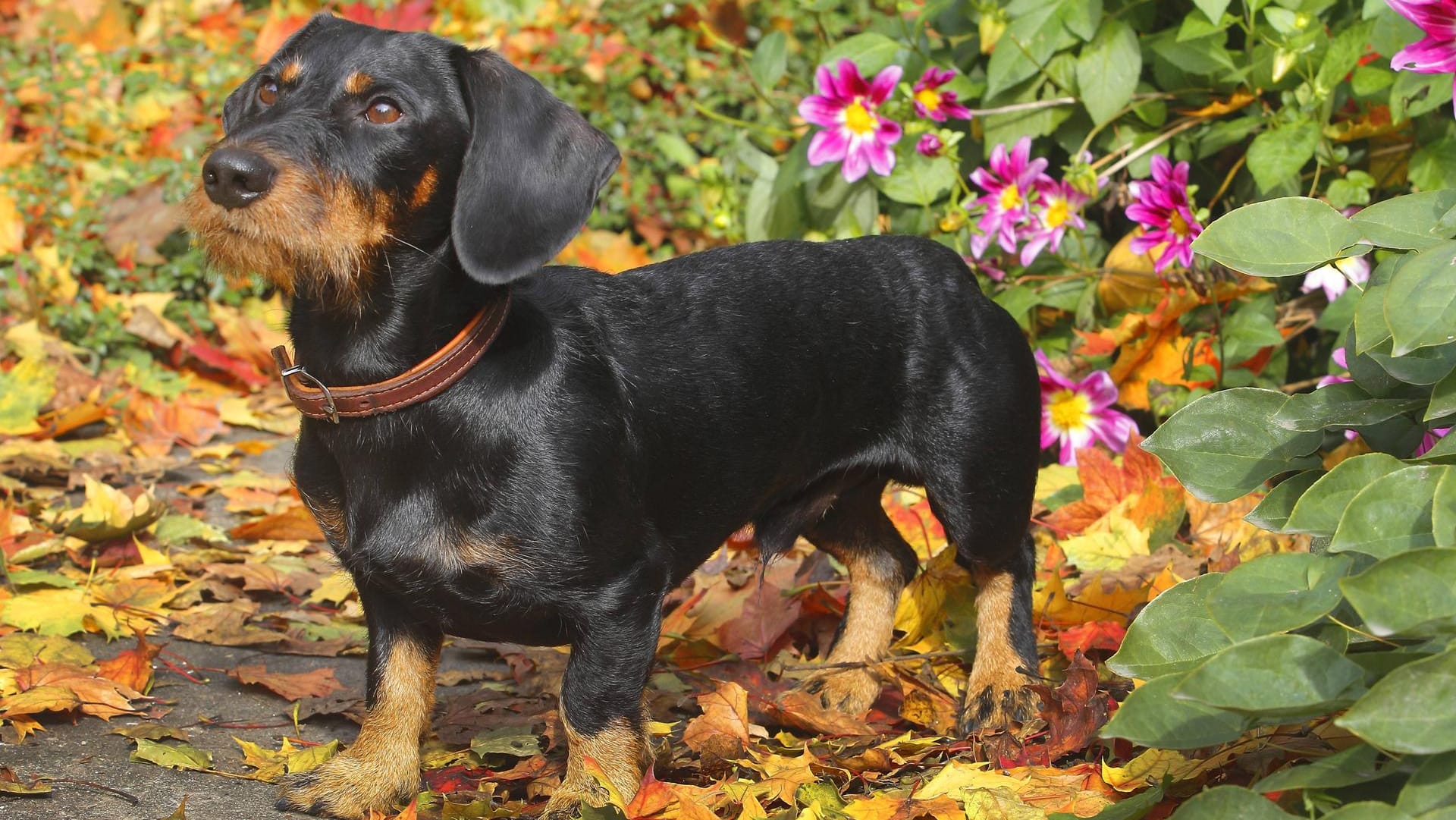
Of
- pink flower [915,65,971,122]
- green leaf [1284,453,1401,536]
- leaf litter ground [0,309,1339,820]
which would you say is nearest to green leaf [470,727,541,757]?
leaf litter ground [0,309,1339,820]

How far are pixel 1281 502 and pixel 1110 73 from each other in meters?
2.58

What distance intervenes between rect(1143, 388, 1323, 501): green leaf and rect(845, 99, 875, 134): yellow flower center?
2.64 metres

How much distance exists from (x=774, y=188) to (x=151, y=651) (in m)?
3.07

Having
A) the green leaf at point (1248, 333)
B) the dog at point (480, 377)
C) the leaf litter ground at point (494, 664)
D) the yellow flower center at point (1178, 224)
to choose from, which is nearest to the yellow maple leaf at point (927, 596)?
the leaf litter ground at point (494, 664)

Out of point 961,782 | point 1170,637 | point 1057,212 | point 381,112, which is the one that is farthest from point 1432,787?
point 1057,212

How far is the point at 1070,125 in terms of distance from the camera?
5.39 m

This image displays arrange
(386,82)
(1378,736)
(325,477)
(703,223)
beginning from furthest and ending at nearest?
(703,223), (325,477), (386,82), (1378,736)

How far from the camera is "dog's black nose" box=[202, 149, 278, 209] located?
110 inches

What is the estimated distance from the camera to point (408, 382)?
3055 millimetres

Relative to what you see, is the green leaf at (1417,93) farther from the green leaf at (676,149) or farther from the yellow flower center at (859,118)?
the green leaf at (676,149)

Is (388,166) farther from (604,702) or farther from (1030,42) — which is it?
(1030,42)

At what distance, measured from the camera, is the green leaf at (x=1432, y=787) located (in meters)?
2.05

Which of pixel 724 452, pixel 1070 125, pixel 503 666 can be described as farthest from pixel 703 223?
pixel 724 452

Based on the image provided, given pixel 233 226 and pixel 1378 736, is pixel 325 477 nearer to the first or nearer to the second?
pixel 233 226
